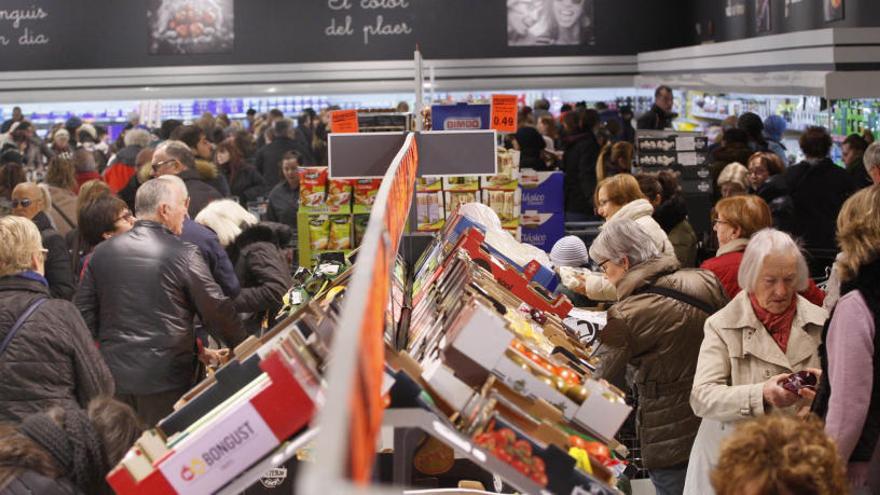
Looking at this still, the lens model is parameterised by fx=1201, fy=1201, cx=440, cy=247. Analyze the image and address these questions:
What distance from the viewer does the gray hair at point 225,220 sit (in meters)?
5.68

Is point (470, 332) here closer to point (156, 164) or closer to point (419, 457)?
point (419, 457)

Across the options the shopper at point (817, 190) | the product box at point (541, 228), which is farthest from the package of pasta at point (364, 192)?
the shopper at point (817, 190)

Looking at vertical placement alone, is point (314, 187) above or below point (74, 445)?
above

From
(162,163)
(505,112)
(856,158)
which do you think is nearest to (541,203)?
(505,112)

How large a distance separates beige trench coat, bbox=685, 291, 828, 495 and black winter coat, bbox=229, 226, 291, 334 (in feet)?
Answer: 8.11

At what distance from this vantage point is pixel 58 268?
18.7ft

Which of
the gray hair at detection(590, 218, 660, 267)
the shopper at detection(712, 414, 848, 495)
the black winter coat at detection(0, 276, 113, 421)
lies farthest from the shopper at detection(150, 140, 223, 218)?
the shopper at detection(712, 414, 848, 495)

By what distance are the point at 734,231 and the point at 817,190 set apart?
3.34m

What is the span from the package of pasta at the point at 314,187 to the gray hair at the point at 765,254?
13.8 ft

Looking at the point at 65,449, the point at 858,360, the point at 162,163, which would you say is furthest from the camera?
the point at 162,163

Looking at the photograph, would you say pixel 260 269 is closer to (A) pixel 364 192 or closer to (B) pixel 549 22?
(A) pixel 364 192

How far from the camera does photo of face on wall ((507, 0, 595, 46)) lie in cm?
1510

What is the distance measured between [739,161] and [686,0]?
6.63 m

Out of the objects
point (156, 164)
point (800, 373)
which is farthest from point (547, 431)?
point (156, 164)
